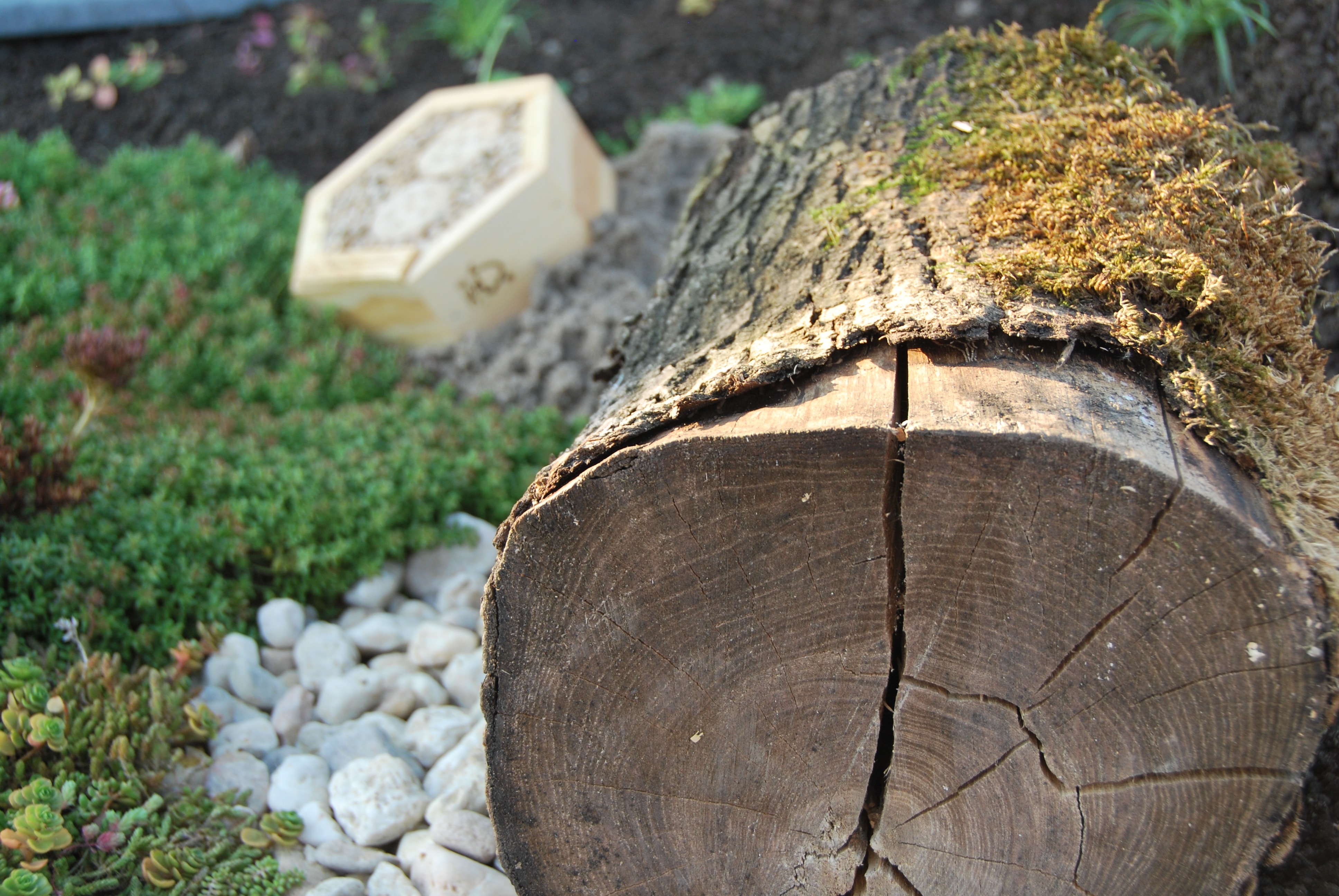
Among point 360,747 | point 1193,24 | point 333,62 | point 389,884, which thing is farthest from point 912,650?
point 333,62

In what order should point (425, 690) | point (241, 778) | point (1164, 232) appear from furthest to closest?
point (425, 690) → point (241, 778) → point (1164, 232)

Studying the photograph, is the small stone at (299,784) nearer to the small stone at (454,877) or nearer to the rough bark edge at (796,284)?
the small stone at (454,877)

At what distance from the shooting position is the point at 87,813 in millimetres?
1771

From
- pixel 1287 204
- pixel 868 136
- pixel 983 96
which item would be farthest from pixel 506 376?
pixel 1287 204

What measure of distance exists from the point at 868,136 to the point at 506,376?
1.71 m

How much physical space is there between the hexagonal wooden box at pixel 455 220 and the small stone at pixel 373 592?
4.00ft

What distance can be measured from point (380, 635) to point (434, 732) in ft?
1.39

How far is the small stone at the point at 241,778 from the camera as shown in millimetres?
2016

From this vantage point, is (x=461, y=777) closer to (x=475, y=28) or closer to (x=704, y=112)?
(x=704, y=112)

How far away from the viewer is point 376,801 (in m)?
2.00

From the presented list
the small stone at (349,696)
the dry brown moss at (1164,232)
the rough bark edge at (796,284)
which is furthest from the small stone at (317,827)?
the dry brown moss at (1164,232)

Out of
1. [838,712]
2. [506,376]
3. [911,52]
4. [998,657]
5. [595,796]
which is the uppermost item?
[911,52]

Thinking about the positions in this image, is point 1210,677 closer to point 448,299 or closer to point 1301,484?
point 1301,484

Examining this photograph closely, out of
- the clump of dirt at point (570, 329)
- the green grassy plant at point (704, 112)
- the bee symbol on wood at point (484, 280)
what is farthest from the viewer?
the green grassy plant at point (704, 112)
